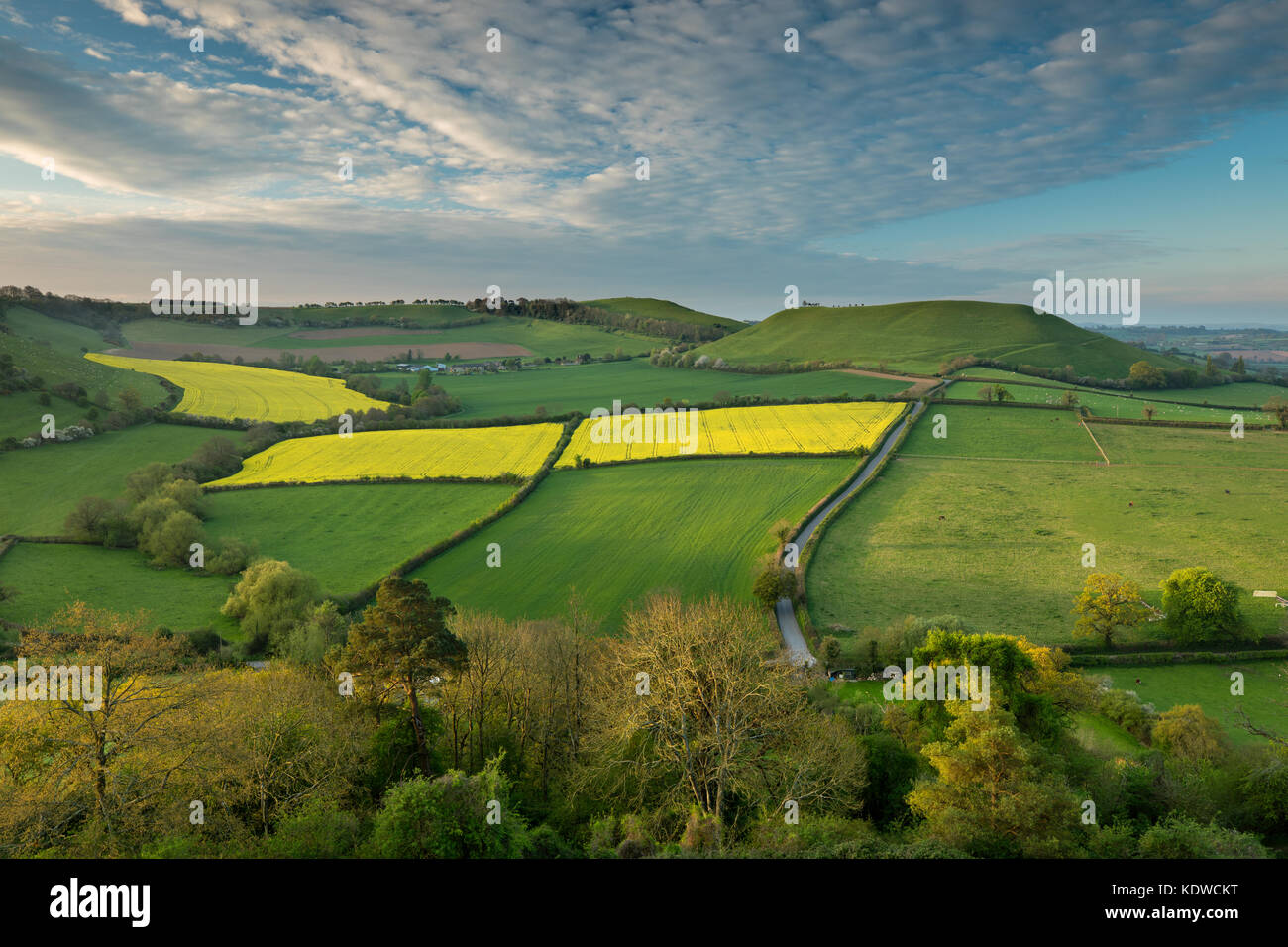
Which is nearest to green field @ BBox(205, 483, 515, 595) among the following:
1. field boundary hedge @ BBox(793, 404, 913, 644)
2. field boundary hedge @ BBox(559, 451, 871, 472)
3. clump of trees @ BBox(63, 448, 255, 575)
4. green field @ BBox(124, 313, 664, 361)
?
clump of trees @ BBox(63, 448, 255, 575)

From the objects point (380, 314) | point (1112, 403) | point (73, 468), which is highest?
point (380, 314)

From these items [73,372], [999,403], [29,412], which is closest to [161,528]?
[29,412]

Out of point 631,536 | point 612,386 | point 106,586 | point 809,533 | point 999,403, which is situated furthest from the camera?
point 612,386

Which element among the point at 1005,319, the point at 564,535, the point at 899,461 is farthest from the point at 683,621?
the point at 1005,319

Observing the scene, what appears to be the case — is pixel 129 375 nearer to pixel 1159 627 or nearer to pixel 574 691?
pixel 574 691

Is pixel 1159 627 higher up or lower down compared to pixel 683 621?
lower down

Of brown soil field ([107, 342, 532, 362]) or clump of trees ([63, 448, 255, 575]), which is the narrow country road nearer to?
clump of trees ([63, 448, 255, 575])

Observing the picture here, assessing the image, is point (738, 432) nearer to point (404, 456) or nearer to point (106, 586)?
point (404, 456)
